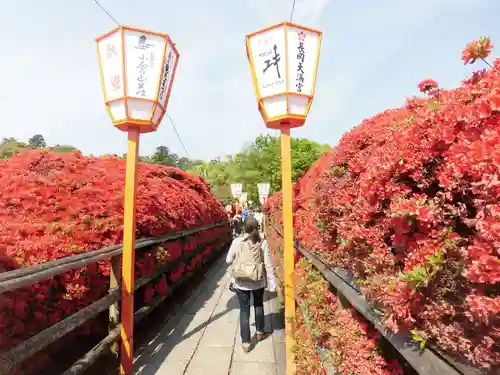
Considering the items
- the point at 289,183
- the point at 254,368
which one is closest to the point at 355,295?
the point at 289,183

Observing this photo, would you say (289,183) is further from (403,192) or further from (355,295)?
(403,192)

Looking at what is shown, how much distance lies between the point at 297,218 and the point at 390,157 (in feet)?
9.58

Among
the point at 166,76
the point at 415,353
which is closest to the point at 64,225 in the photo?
the point at 166,76

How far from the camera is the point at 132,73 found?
11.9 feet

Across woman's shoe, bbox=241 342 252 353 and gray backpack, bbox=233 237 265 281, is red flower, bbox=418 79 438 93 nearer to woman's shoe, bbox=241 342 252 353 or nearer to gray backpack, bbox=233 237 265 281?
gray backpack, bbox=233 237 265 281

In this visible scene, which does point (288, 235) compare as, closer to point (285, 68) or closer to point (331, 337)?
point (331, 337)

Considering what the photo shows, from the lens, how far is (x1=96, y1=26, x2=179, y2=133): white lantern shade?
358cm

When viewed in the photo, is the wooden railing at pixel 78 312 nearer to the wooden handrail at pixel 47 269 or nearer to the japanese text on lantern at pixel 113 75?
the wooden handrail at pixel 47 269

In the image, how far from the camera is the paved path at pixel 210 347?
11.8ft

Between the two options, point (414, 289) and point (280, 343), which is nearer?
point (414, 289)

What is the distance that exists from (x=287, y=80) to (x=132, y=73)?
157cm

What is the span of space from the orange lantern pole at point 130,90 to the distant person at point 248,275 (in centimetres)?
123

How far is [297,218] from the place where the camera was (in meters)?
4.22

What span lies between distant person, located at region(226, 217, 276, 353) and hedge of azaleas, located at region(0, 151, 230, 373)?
1108mm
